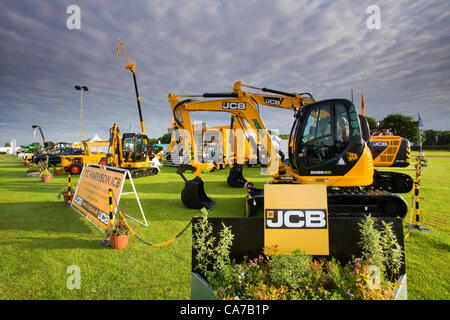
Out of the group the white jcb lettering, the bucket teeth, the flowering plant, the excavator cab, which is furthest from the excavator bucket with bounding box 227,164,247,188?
the flowering plant

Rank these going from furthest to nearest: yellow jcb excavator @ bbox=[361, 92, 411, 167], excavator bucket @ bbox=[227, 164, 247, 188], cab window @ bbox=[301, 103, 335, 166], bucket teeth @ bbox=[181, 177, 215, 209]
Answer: excavator bucket @ bbox=[227, 164, 247, 188] < yellow jcb excavator @ bbox=[361, 92, 411, 167] < bucket teeth @ bbox=[181, 177, 215, 209] < cab window @ bbox=[301, 103, 335, 166]

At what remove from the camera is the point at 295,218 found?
3.12 metres

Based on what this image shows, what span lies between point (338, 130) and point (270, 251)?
398cm

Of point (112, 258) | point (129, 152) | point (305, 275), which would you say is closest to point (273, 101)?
point (305, 275)

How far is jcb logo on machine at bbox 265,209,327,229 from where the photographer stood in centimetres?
306

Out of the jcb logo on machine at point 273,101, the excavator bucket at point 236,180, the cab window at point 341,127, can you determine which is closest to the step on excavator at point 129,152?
A: the excavator bucket at point 236,180

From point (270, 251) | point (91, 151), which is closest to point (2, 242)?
point (270, 251)

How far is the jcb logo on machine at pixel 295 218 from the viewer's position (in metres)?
3.06

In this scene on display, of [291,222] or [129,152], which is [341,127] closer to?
[291,222]

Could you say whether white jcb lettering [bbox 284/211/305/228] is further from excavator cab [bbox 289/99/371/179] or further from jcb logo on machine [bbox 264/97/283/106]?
jcb logo on machine [bbox 264/97/283/106]

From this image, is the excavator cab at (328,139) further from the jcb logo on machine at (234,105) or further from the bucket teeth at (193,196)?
the bucket teeth at (193,196)

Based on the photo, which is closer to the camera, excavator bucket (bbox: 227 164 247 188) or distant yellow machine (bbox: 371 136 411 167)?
distant yellow machine (bbox: 371 136 411 167)
